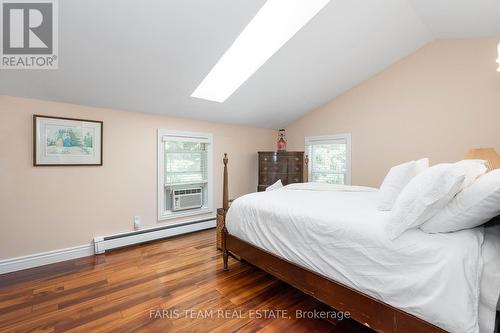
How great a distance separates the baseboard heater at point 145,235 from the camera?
113 inches

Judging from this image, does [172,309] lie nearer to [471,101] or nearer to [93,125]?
[93,125]

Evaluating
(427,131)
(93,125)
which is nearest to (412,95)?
(427,131)

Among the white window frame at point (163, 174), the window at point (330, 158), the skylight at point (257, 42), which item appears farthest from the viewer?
the window at point (330, 158)

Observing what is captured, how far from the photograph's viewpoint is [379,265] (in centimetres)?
126

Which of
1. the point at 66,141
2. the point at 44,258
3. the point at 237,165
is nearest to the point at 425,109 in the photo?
the point at 237,165

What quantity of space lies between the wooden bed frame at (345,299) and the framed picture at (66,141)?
226cm

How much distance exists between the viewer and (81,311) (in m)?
1.78

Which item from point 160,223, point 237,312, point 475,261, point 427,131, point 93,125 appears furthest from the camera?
point 160,223

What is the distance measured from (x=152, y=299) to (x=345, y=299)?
1523 millimetres

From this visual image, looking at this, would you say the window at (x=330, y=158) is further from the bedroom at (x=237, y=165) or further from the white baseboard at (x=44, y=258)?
the white baseboard at (x=44, y=258)

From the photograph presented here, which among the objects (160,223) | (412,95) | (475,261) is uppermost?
(412,95)

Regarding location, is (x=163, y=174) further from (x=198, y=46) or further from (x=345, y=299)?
(x=345, y=299)

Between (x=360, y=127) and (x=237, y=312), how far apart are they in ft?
10.8
